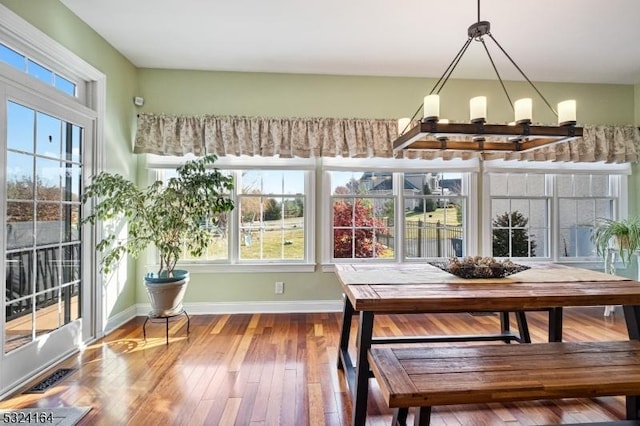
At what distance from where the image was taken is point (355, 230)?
397 centimetres

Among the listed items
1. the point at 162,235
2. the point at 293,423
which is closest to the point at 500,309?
the point at 293,423

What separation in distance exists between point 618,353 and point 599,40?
2.95 metres

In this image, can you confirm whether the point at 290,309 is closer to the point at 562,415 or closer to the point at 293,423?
the point at 293,423

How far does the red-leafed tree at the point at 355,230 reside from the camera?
394 centimetres

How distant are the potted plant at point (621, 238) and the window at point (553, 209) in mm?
303

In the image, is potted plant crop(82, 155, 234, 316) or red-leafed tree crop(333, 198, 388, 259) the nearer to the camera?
potted plant crop(82, 155, 234, 316)

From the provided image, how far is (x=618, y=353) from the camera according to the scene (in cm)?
169

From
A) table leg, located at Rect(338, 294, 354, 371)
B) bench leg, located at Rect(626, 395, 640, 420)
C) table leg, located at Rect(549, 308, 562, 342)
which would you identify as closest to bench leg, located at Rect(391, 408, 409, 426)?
table leg, located at Rect(338, 294, 354, 371)

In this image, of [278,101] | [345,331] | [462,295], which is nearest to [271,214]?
[278,101]

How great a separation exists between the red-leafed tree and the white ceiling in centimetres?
157

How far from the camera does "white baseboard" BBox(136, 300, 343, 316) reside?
378 centimetres

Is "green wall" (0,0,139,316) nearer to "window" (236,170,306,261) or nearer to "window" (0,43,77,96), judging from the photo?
"window" (0,43,77,96)

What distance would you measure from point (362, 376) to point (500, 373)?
0.67m

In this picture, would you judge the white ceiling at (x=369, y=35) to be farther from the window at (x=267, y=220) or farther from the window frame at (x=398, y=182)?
the window at (x=267, y=220)
